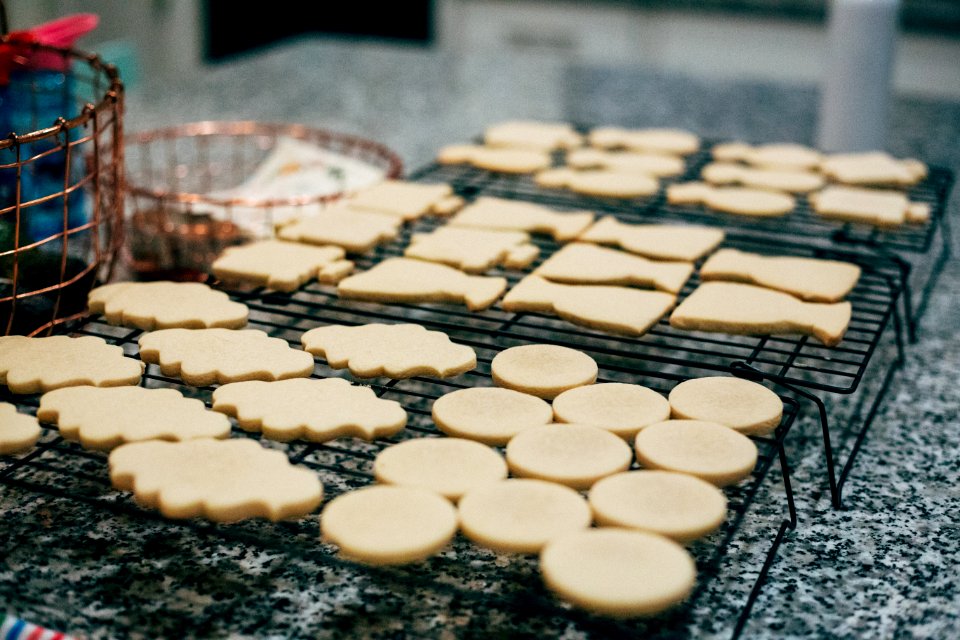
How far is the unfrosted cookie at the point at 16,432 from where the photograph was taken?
67 centimetres

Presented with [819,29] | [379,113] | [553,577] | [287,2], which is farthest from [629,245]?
[287,2]

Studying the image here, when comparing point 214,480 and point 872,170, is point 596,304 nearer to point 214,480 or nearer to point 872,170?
point 214,480

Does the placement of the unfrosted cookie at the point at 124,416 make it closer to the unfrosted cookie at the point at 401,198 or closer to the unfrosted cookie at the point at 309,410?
the unfrosted cookie at the point at 309,410

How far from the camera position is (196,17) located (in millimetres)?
2828

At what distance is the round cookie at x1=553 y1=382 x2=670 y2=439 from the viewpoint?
0.73m

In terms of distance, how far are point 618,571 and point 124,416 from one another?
36cm

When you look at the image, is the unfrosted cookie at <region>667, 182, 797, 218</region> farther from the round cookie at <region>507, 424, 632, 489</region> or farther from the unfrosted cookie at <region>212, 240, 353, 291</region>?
the round cookie at <region>507, 424, 632, 489</region>

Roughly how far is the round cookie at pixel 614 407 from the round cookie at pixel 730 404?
2 centimetres

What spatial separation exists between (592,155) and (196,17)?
1796 mm

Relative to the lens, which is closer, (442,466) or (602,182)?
(442,466)

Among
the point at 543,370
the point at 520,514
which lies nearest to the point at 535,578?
the point at 520,514

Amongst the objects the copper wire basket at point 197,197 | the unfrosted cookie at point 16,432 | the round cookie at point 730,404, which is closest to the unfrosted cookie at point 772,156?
the copper wire basket at point 197,197

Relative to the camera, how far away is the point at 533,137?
1.48m

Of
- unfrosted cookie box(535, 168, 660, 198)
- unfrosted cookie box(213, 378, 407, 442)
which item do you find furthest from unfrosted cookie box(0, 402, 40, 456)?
unfrosted cookie box(535, 168, 660, 198)
